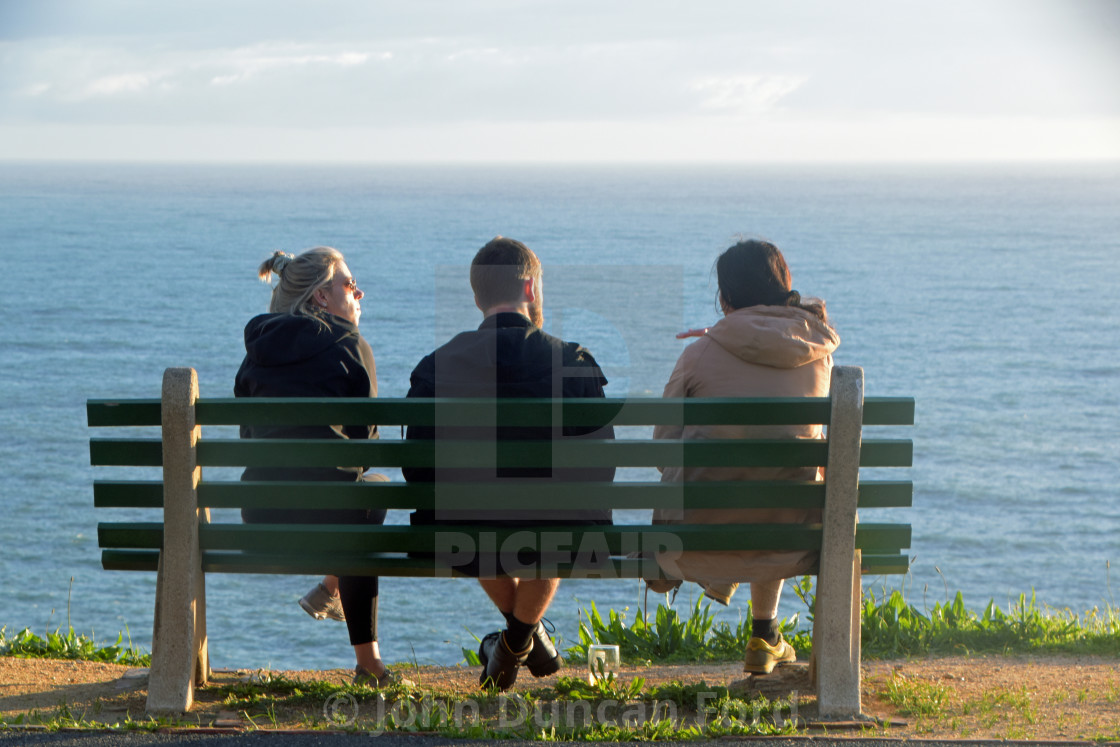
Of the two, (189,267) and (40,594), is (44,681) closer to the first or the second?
(40,594)

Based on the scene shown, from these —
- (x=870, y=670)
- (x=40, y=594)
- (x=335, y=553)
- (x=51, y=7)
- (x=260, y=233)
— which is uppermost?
(x=51, y=7)

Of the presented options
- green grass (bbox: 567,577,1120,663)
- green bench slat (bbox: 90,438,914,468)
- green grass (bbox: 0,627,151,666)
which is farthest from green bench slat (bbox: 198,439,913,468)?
green grass (bbox: 0,627,151,666)

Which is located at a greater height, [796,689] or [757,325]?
[757,325]

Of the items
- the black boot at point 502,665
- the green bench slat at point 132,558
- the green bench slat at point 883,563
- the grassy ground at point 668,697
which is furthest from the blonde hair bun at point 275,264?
the green bench slat at point 883,563

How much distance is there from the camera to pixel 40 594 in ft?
94.9

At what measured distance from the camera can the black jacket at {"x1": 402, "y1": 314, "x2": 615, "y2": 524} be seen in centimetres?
381

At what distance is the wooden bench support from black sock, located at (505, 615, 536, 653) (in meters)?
1.01

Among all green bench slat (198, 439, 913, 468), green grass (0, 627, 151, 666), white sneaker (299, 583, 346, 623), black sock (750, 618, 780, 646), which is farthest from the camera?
green grass (0, 627, 151, 666)

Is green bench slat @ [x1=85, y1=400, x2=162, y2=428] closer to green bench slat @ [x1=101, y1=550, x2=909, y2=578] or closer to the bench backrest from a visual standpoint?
the bench backrest

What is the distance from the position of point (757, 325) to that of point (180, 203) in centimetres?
16639

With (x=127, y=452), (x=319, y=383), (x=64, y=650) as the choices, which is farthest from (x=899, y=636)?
(x=64, y=650)

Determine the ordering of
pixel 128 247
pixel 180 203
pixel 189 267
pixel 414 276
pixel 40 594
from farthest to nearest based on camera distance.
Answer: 1. pixel 180 203
2. pixel 128 247
3. pixel 189 267
4. pixel 414 276
5. pixel 40 594

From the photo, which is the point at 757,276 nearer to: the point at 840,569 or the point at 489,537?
the point at 840,569

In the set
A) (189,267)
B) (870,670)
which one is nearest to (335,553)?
(870,670)
